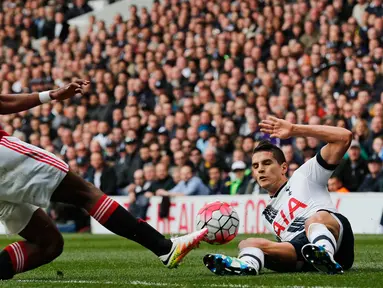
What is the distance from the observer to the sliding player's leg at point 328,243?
24.5 feet

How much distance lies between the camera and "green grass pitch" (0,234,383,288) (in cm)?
727

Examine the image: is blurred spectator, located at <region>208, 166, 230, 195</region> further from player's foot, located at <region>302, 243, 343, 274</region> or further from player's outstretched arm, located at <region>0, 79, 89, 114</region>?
player's foot, located at <region>302, 243, 343, 274</region>

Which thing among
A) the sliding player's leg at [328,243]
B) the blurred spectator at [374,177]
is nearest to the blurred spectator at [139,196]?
the blurred spectator at [374,177]

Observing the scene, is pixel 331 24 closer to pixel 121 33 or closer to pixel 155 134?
pixel 155 134

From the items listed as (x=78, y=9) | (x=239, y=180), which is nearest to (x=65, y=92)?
(x=239, y=180)

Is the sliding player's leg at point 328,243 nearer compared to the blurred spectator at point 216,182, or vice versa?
the sliding player's leg at point 328,243

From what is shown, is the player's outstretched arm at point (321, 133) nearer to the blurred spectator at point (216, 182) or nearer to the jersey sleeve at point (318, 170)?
the jersey sleeve at point (318, 170)

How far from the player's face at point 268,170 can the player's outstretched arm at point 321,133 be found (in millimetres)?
498

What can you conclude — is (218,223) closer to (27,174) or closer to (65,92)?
(65,92)

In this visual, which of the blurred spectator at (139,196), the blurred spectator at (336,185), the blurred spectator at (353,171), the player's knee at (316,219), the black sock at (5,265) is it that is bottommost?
the blurred spectator at (139,196)

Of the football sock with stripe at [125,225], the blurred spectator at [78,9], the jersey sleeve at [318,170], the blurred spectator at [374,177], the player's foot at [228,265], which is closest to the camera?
the player's foot at [228,265]

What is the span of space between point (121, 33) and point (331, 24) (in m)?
7.11

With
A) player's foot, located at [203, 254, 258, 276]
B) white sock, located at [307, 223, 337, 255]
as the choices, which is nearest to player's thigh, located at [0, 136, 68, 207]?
player's foot, located at [203, 254, 258, 276]

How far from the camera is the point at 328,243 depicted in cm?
764
